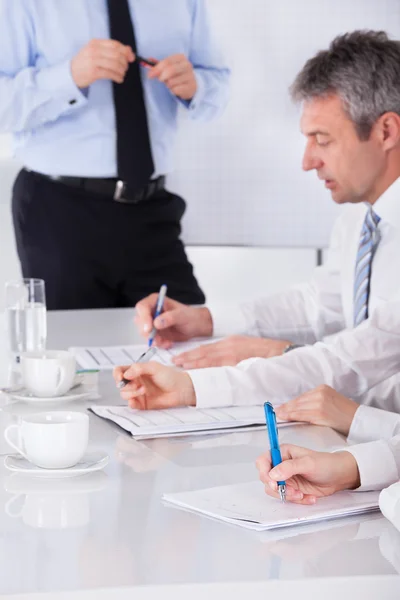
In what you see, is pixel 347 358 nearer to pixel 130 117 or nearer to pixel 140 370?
pixel 140 370

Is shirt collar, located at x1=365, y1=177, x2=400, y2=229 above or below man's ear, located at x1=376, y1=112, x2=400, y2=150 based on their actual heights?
below

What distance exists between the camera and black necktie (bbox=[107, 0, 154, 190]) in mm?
3189

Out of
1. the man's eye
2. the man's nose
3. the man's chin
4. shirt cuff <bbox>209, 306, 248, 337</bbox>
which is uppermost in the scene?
the man's eye

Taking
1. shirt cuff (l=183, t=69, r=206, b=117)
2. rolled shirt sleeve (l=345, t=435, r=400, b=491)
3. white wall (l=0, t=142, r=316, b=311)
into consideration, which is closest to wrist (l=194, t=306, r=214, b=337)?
rolled shirt sleeve (l=345, t=435, r=400, b=491)

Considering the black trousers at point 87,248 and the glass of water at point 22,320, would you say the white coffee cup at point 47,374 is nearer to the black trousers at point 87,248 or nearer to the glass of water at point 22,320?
the glass of water at point 22,320

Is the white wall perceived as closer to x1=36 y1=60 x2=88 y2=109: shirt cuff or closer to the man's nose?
x1=36 y1=60 x2=88 y2=109: shirt cuff

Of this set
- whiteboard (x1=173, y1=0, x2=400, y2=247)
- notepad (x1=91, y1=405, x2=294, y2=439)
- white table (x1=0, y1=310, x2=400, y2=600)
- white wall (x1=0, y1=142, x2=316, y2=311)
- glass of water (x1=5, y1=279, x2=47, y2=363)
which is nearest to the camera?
white table (x1=0, y1=310, x2=400, y2=600)

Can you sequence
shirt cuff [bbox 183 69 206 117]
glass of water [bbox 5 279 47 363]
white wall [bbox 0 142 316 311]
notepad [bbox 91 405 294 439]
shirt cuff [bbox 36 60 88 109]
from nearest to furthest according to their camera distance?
notepad [bbox 91 405 294 439]
glass of water [bbox 5 279 47 363]
shirt cuff [bbox 36 60 88 109]
shirt cuff [bbox 183 69 206 117]
white wall [bbox 0 142 316 311]

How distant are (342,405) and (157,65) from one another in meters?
1.84

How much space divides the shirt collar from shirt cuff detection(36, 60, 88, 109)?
1408 millimetres

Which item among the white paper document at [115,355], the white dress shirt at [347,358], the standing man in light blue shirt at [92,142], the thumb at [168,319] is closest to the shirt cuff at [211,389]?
the white dress shirt at [347,358]

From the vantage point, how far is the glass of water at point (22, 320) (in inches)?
70.6

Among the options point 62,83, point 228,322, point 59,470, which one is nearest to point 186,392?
point 59,470

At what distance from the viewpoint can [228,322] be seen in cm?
226
